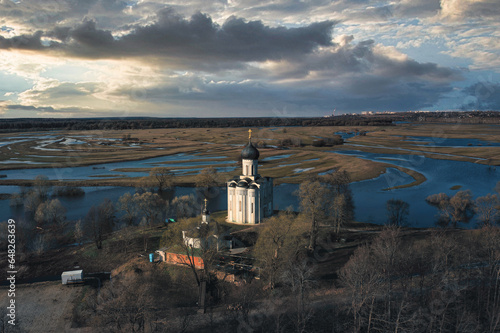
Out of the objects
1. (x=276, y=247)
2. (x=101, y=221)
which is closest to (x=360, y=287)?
(x=276, y=247)

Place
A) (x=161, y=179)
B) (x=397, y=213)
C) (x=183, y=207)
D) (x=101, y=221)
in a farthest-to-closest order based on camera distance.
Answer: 1. (x=161, y=179)
2. (x=183, y=207)
3. (x=397, y=213)
4. (x=101, y=221)

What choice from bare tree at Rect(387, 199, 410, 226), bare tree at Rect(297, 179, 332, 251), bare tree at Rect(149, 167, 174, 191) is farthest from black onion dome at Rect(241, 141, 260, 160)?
bare tree at Rect(149, 167, 174, 191)

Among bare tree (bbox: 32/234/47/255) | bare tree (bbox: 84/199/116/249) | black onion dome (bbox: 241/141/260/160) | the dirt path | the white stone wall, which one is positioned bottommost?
the dirt path

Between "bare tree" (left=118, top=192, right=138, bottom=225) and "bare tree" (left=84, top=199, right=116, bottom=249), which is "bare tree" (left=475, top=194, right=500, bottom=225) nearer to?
"bare tree" (left=118, top=192, right=138, bottom=225)

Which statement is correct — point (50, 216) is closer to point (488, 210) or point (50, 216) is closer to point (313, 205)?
point (313, 205)

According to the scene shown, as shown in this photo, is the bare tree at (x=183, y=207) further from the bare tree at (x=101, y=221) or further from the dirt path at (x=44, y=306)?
the dirt path at (x=44, y=306)

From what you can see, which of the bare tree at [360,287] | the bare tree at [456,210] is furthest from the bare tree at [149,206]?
the bare tree at [456,210]

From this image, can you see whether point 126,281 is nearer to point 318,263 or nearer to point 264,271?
point 264,271
